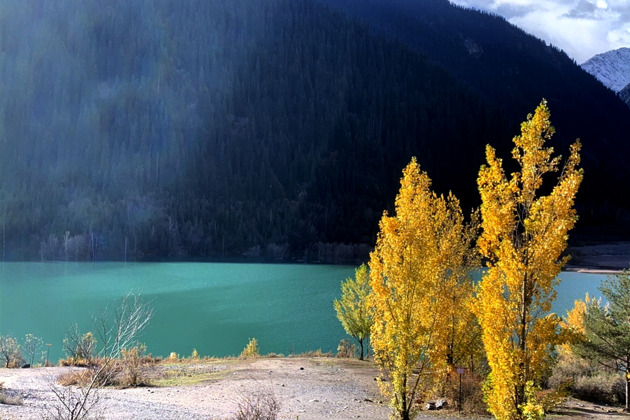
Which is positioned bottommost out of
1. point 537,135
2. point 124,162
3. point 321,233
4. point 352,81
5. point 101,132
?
point 321,233

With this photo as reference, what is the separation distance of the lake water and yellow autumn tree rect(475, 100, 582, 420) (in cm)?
2201

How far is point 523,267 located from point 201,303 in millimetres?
49764

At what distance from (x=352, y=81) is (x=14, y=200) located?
118 m

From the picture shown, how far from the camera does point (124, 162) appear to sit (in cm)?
15838

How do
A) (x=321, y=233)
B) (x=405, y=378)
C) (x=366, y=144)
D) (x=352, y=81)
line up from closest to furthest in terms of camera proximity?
(x=405, y=378), (x=321, y=233), (x=366, y=144), (x=352, y=81)

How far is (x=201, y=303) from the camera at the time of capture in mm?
55438

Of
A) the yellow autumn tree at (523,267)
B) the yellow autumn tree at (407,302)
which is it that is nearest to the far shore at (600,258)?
the yellow autumn tree at (407,302)

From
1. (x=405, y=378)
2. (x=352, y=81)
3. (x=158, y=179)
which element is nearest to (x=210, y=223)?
(x=158, y=179)

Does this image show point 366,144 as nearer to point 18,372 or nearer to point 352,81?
point 352,81

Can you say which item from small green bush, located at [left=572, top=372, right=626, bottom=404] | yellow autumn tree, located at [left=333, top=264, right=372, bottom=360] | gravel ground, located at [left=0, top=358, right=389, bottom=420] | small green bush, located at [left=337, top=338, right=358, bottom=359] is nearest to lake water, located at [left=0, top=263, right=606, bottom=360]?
small green bush, located at [left=337, top=338, right=358, bottom=359]

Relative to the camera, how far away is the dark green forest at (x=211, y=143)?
130875 millimetres

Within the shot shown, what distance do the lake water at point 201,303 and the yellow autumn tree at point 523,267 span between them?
22.0m

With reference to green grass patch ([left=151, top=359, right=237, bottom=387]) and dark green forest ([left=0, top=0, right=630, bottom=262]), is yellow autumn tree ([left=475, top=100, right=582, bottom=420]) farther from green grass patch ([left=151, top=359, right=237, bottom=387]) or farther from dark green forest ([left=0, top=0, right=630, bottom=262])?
dark green forest ([left=0, top=0, right=630, bottom=262])

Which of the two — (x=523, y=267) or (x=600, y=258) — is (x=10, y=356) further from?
(x=600, y=258)
